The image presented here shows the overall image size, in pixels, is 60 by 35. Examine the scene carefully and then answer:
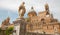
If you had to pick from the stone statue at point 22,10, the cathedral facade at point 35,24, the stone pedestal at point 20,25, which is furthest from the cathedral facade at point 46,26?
the stone statue at point 22,10

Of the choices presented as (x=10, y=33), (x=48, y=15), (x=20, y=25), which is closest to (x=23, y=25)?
(x=20, y=25)

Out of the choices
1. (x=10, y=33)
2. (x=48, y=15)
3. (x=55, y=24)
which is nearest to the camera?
(x=10, y=33)

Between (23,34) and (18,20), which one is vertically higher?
(18,20)

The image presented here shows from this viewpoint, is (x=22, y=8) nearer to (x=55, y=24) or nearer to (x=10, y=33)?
(x=10, y=33)

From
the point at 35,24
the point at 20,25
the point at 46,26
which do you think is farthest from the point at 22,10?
the point at 35,24

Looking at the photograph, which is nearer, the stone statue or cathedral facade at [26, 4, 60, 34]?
the stone statue

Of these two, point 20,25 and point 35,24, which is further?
point 35,24

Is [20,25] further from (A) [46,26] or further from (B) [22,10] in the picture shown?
(A) [46,26]

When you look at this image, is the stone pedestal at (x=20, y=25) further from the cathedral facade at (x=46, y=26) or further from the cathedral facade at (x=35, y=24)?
the cathedral facade at (x=46, y=26)

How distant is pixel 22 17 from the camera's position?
15.3 meters

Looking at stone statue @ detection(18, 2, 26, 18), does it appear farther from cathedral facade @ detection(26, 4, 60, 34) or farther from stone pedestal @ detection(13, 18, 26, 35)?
cathedral facade @ detection(26, 4, 60, 34)

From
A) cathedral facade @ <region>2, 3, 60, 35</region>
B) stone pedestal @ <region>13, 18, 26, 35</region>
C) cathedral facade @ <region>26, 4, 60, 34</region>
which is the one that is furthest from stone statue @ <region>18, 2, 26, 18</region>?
cathedral facade @ <region>26, 4, 60, 34</region>

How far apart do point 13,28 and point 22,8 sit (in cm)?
218

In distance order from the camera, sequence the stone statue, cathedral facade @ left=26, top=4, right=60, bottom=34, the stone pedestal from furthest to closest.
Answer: cathedral facade @ left=26, top=4, right=60, bottom=34
the stone statue
the stone pedestal
